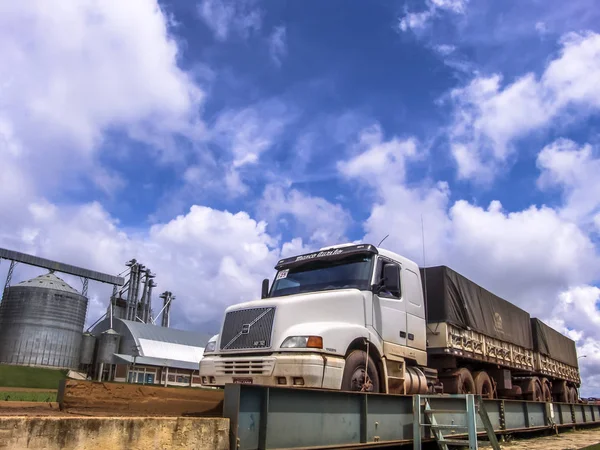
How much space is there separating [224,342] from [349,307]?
2116mm

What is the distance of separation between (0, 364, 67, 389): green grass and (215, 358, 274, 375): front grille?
3266 cm

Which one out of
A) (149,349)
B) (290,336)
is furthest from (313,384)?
(149,349)

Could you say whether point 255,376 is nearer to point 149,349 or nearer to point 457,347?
point 457,347

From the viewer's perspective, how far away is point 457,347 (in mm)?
11562

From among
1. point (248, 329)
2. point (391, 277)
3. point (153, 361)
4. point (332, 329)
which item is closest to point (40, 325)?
point (153, 361)

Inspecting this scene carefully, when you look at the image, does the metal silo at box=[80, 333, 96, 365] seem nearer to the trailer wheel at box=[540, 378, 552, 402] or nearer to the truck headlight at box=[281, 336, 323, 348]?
the trailer wheel at box=[540, 378, 552, 402]

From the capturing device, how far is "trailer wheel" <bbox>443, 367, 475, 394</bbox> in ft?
37.8

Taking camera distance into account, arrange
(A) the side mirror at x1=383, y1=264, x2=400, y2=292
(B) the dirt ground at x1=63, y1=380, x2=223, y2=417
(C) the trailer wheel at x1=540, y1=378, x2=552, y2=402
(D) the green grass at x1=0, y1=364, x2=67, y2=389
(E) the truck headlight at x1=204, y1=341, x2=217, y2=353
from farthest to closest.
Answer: (D) the green grass at x1=0, y1=364, x2=67, y2=389 → (C) the trailer wheel at x1=540, y1=378, x2=552, y2=402 → (A) the side mirror at x1=383, y1=264, x2=400, y2=292 → (E) the truck headlight at x1=204, y1=341, x2=217, y2=353 → (B) the dirt ground at x1=63, y1=380, x2=223, y2=417

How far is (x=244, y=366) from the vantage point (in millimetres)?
7758

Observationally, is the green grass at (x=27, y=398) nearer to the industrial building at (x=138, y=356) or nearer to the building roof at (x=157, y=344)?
the industrial building at (x=138, y=356)

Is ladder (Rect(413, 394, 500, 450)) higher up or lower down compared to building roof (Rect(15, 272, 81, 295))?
lower down

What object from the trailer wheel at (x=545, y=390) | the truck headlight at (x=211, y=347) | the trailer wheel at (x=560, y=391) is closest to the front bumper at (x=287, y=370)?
the truck headlight at (x=211, y=347)

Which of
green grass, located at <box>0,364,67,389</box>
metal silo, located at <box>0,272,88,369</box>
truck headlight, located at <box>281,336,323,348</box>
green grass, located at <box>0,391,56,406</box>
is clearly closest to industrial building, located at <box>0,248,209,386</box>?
metal silo, located at <box>0,272,88,369</box>

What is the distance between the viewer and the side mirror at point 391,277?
8.95 metres
